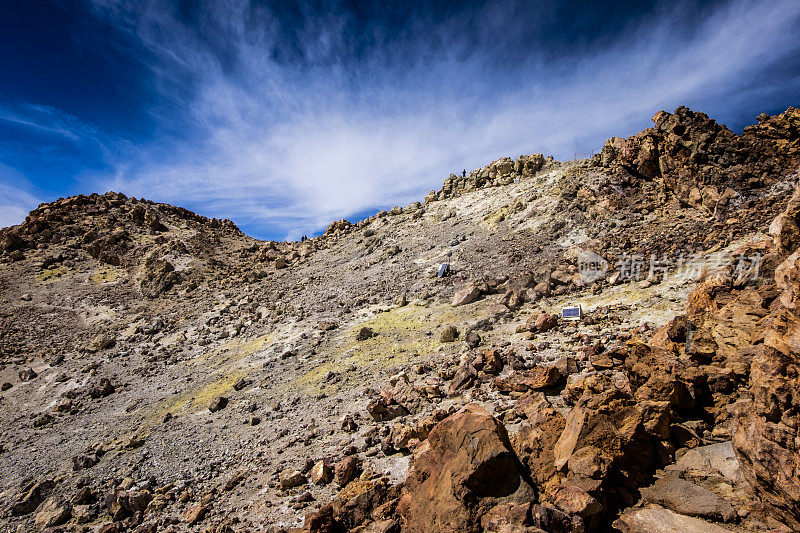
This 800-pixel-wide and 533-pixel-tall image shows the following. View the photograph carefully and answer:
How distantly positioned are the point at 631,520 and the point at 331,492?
5911 millimetres

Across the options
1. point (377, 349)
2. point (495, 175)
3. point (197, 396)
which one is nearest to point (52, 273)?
point (197, 396)

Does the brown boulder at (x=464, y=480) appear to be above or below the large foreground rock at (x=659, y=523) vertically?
above

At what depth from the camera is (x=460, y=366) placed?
12320mm

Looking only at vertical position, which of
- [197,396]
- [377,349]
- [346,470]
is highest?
[377,349]

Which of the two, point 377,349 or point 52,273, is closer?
point 377,349

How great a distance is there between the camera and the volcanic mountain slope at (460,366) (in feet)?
17.8

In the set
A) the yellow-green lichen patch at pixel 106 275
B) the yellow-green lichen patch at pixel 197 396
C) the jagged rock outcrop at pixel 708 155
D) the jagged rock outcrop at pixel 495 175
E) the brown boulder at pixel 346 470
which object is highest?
the jagged rock outcrop at pixel 495 175

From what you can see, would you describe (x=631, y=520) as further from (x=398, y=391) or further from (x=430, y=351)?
(x=430, y=351)

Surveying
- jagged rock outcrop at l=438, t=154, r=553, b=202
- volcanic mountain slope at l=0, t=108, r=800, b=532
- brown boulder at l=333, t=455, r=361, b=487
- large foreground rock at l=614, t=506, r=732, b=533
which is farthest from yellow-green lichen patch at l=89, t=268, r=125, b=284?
large foreground rock at l=614, t=506, r=732, b=533

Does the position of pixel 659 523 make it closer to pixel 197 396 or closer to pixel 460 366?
pixel 460 366

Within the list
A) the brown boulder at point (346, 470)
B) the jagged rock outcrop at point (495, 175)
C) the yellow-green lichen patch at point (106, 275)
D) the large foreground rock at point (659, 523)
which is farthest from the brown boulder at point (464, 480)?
the yellow-green lichen patch at point (106, 275)

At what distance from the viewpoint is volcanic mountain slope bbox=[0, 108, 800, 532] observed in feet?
17.8

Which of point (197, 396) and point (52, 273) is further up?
point (52, 273)

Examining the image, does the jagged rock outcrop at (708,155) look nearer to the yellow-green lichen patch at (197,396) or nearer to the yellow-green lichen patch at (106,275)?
the yellow-green lichen patch at (197,396)
